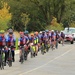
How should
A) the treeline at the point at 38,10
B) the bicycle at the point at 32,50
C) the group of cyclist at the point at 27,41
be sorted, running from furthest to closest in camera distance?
the treeline at the point at 38,10, the bicycle at the point at 32,50, the group of cyclist at the point at 27,41

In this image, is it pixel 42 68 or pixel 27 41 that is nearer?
pixel 42 68

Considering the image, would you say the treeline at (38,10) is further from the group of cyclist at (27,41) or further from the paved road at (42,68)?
the paved road at (42,68)

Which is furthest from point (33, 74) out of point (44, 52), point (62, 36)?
point (62, 36)

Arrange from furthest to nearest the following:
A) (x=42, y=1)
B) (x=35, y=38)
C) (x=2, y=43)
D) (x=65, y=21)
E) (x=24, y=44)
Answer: (x=65, y=21) < (x=42, y=1) < (x=35, y=38) < (x=24, y=44) < (x=2, y=43)

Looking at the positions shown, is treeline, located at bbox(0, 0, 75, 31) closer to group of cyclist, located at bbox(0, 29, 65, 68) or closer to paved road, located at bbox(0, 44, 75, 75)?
group of cyclist, located at bbox(0, 29, 65, 68)

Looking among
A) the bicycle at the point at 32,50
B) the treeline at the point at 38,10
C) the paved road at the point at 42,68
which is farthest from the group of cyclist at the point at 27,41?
the treeline at the point at 38,10

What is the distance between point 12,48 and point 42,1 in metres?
54.4

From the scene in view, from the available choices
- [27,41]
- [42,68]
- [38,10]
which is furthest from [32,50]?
[38,10]

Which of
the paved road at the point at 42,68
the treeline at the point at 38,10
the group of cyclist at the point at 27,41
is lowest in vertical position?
the paved road at the point at 42,68

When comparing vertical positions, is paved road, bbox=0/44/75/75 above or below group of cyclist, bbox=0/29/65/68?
below

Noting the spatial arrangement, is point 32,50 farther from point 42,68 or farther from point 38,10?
point 38,10

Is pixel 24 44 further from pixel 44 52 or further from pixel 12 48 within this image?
pixel 44 52

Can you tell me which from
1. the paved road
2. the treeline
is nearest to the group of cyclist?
the paved road

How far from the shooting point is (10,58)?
19672mm
